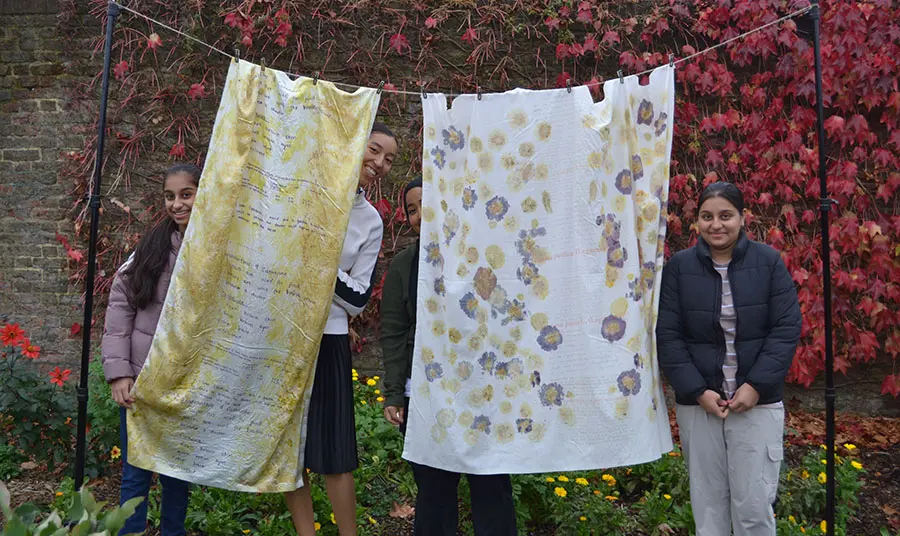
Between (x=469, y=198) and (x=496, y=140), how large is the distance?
8.4 inches

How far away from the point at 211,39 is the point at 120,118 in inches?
31.1

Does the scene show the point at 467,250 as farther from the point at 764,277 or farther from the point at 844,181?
the point at 844,181

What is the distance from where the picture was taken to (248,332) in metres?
2.58

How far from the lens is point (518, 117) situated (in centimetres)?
249

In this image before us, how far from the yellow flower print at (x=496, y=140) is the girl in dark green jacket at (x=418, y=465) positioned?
0.37 metres

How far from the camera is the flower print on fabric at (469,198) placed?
99.2 inches

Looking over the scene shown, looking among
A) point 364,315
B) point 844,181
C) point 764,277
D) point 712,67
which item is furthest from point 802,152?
point 364,315

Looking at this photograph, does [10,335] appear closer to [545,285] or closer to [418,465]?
[418,465]

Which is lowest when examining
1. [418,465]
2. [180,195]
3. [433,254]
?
[418,465]

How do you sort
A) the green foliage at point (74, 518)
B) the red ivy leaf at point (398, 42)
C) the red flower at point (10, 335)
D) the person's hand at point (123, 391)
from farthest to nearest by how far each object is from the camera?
the red ivy leaf at point (398, 42)
the red flower at point (10, 335)
the person's hand at point (123, 391)
the green foliage at point (74, 518)

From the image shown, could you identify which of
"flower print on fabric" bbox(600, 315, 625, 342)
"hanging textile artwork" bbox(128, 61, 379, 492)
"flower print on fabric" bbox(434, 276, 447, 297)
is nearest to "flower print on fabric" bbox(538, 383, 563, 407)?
"flower print on fabric" bbox(600, 315, 625, 342)

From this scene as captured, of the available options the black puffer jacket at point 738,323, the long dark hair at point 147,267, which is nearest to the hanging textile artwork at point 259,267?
the long dark hair at point 147,267

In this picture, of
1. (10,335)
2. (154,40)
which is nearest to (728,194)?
(10,335)

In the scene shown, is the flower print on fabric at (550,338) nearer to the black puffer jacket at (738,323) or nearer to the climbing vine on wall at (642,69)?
A: the black puffer jacket at (738,323)
